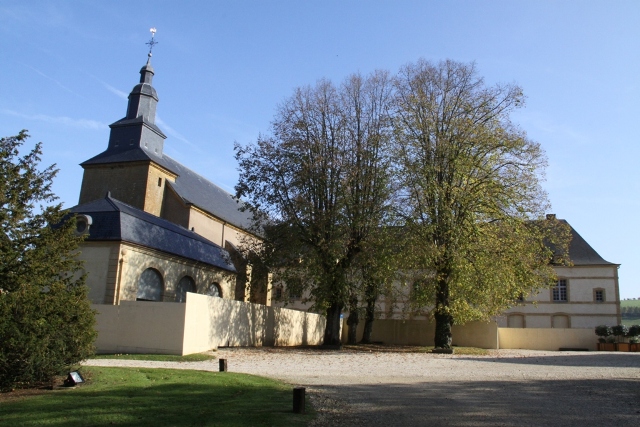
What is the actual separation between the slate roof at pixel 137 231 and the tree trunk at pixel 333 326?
25.0 feet

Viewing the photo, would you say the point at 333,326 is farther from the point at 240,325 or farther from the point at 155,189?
the point at 155,189

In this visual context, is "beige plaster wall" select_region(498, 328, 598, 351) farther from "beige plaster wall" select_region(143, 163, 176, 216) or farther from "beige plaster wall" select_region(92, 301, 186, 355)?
"beige plaster wall" select_region(143, 163, 176, 216)

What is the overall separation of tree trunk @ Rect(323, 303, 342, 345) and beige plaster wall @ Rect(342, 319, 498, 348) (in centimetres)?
678

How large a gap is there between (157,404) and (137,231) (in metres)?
17.3

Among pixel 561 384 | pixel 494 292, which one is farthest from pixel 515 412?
pixel 494 292

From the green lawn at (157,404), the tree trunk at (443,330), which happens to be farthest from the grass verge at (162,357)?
the tree trunk at (443,330)

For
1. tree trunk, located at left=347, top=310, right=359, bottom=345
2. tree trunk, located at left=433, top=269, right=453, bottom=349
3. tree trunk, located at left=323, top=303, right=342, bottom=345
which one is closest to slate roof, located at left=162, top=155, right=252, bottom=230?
tree trunk, located at left=347, top=310, right=359, bottom=345

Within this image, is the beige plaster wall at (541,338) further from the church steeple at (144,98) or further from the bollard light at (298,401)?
the church steeple at (144,98)

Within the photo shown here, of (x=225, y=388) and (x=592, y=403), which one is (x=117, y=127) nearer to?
(x=225, y=388)

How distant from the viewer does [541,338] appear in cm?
3164

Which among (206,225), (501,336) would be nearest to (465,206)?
(501,336)

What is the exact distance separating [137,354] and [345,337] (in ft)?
52.5

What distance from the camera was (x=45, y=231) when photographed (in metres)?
10.8

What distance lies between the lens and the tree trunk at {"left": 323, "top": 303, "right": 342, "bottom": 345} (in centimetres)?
2395
